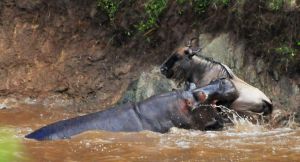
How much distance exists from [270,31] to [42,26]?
204 inches

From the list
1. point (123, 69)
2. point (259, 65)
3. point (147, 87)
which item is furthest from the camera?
point (123, 69)

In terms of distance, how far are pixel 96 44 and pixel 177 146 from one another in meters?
5.99

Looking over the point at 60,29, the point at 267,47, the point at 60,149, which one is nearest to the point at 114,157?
the point at 60,149

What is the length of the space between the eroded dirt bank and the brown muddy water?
8.41 feet

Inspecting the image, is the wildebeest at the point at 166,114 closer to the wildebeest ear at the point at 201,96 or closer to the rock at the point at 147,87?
the wildebeest ear at the point at 201,96

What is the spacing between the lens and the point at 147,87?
922 cm

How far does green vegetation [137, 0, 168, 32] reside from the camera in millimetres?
10086

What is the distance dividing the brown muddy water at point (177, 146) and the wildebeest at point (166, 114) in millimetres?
172

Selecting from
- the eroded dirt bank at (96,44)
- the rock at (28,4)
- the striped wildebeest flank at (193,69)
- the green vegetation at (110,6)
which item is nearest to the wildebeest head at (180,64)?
the striped wildebeest flank at (193,69)

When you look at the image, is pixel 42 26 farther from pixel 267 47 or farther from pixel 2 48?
pixel 267 47

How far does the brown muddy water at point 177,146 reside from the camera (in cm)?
449

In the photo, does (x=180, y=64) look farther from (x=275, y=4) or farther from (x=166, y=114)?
(x=275, y=4)

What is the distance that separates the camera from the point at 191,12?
990 cm

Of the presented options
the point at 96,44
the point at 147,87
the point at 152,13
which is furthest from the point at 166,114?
the point at 96,44
